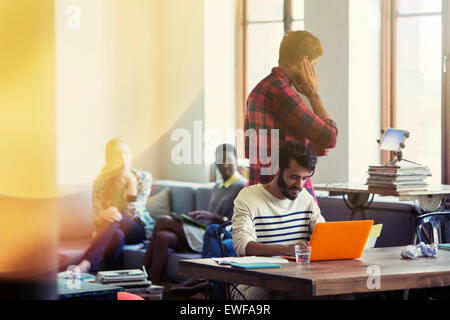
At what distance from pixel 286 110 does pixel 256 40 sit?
3855mm

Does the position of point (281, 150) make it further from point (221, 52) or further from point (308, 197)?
point (221, 52)

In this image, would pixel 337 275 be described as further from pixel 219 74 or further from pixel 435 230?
pixel 219 74

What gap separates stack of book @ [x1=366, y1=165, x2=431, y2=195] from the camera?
12.2 ft

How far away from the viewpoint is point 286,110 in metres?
2.58

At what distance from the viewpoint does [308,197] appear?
2736mm

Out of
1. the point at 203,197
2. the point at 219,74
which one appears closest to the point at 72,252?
the point at 203,197

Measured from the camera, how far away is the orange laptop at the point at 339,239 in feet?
7.06

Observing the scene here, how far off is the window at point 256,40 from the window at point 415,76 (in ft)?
3.90

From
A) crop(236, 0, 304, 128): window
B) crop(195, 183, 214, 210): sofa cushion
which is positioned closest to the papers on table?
crop(195, 183, 214, 210): sofa cushion

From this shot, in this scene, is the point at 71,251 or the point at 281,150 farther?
the point at 71,251

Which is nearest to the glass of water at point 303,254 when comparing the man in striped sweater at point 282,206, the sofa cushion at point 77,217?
the man in striped sweater at point 282,206

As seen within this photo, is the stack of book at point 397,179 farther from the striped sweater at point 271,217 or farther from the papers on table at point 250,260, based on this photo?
the papers on table at point 250,260
